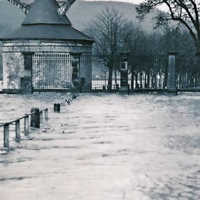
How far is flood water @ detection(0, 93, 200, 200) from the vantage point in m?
7.86

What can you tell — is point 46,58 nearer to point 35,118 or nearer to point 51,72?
point 51,72

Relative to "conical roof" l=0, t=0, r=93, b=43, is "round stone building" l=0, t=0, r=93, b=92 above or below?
below

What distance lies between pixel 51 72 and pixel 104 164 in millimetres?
37610

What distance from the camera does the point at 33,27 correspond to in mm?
49750

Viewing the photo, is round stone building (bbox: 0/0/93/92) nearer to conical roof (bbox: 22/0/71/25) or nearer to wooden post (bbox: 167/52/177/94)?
conical roof (bbox: 22/0/71/25)

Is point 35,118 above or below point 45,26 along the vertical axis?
below

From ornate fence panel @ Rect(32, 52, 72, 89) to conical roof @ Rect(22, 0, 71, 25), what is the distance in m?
4.43

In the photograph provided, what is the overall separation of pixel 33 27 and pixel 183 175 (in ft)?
139

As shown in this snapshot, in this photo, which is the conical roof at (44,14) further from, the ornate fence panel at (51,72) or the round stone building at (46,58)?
the ornate fence panel at (51,72)

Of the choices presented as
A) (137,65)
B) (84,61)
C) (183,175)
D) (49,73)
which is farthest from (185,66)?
(183,175)

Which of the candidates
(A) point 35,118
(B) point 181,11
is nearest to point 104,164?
(A) point 35,118

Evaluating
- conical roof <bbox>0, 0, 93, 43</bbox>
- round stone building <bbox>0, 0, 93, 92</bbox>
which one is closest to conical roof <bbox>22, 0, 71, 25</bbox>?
conical roof <bbox>0, 0, 93, 43</bbox>

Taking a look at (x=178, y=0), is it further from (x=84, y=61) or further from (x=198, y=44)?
(x=84, y=61)

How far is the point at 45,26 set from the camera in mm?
49719
